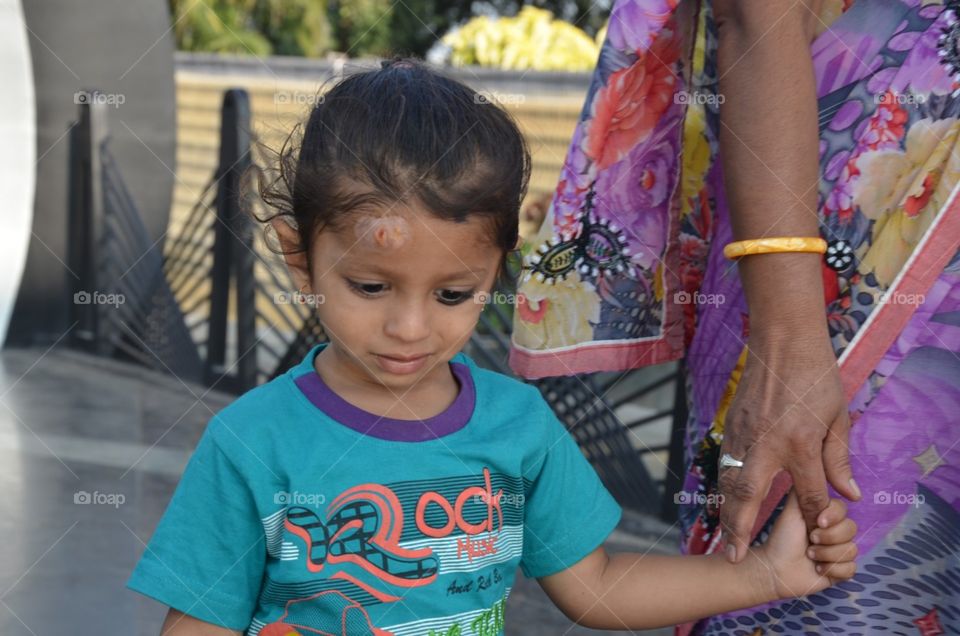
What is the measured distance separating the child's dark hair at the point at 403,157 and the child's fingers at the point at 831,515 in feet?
1.57

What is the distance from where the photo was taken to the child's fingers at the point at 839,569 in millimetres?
1432

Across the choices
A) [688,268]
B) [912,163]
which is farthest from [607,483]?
[912,163]

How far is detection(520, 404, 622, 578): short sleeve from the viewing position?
58.8 inches

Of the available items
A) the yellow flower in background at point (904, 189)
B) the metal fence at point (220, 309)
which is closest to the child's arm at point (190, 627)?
the yellow flower in background at point (904, 189)

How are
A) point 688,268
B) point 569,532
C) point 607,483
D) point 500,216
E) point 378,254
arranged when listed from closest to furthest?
1. point 378,254
2. point 500,216
3. point 569,532
4. point 688,268
5. point 607,483

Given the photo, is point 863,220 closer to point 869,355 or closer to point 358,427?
point 869,355

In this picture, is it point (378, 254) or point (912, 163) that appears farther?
point (912, 163)

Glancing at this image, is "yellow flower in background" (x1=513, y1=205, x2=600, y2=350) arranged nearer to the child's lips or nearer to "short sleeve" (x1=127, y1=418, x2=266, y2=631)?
the child's lips

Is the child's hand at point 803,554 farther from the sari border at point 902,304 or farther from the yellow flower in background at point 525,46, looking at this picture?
the yellow flower in background at point 525,46

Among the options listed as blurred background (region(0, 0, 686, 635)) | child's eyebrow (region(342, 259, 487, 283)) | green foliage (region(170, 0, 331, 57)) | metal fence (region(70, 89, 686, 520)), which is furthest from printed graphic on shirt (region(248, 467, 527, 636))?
green foliage (region(170, 0, 331, 57))

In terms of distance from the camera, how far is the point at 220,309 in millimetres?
5543

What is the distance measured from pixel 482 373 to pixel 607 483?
2728mm

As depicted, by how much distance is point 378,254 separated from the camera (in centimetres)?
130

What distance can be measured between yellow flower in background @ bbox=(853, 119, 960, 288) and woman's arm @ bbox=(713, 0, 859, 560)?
86 millimetres
